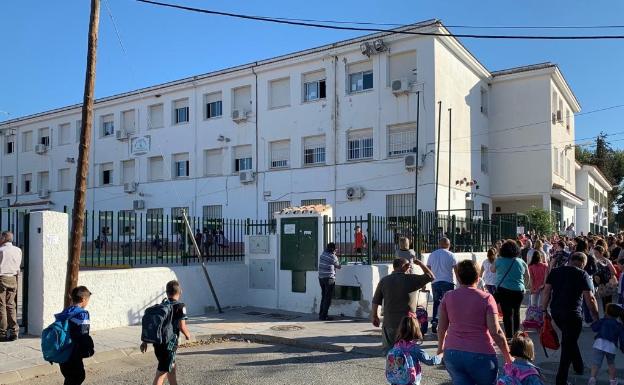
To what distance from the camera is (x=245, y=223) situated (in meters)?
14.7

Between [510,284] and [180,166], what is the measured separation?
29.4 meters

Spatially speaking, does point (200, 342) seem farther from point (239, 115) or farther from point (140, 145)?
point (140, 145)

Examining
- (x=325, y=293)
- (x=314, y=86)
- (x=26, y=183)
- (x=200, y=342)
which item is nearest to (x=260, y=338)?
(x=200, y=342)

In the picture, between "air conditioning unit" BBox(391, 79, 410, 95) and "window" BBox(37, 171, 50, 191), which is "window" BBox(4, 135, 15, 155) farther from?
"air conditioning unit" BBox(391, 79, 410, 95)

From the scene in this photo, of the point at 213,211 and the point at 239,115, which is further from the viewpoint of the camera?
the point at 213,211

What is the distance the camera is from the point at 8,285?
31.3 feet

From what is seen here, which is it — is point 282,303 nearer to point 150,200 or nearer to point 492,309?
point 492,309

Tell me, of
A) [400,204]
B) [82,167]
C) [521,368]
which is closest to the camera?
[521,368]

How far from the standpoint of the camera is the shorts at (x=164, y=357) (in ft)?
19.8

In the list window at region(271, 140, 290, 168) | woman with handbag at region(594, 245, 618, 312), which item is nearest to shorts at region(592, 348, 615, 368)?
woman with handbag at region(594, 245, 618, 312)

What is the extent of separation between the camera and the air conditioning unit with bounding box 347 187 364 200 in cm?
2870

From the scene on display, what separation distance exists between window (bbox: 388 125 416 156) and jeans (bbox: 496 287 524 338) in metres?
19.1

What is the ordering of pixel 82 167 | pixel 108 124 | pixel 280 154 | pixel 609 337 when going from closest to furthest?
1. pixel 609 337
2. pixel 82 167
3. pixel 280 154
4. pixel 108 124

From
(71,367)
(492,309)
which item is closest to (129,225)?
(71,367)
